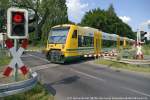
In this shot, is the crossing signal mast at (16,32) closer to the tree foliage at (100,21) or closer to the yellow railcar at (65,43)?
the yellow railcar at (65,43)

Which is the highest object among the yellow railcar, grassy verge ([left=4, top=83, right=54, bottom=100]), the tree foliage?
the tree foliage

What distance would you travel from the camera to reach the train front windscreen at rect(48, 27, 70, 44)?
24.7 meters

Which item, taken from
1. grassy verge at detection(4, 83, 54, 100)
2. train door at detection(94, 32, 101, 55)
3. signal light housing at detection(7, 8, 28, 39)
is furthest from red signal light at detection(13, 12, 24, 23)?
train door at detection(94, 32, 101, 55)

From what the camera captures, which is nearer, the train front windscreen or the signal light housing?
the signal light housing

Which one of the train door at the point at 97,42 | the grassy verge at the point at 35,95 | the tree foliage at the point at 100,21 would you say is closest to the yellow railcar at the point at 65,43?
the train door at the point at 97,42

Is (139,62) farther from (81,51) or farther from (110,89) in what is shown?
(110,89)

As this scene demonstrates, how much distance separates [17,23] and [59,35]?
1514cm

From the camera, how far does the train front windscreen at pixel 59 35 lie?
81.0 ft

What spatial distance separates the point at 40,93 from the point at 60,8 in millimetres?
58432

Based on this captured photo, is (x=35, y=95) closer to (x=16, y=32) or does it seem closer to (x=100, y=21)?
(x=16, y=32)

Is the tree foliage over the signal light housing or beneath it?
over

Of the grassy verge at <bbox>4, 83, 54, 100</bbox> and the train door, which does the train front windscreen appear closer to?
the train door

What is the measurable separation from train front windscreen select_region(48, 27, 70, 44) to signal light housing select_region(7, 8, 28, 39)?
47.2 feet

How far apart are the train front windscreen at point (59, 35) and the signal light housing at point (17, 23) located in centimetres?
1439
